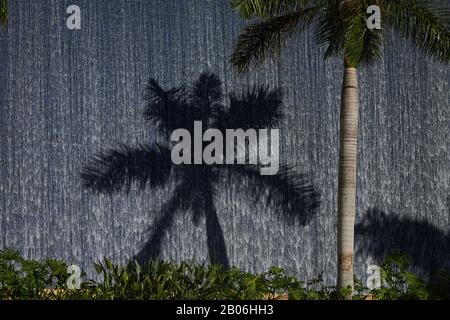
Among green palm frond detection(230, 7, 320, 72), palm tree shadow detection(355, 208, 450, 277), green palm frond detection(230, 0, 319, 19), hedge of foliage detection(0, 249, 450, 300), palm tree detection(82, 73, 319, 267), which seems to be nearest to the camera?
hedge of foliage detection(0, 249, 450, 300)

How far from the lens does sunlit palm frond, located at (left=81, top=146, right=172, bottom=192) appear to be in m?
17.1

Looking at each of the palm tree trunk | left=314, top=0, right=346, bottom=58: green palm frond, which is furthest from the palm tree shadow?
left=314, top=0, right=346, bottom=58: green palm frond

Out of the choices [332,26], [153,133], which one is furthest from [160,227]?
[332,26]

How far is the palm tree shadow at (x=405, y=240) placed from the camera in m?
17.5

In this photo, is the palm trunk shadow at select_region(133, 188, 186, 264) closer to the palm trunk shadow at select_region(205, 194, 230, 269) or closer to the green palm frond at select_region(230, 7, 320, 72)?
the palm trunk shadow at select_region(205, 194, 230, 269)

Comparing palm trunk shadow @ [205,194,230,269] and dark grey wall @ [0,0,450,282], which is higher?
dark grey wall @ [0,0,450,282]

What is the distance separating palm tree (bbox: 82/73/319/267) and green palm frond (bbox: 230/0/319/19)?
493 cm

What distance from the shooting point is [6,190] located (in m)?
17.0

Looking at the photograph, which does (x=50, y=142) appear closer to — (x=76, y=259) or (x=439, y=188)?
(x=76, y=259)

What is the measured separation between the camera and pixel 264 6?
12.0m

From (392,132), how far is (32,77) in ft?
28.2

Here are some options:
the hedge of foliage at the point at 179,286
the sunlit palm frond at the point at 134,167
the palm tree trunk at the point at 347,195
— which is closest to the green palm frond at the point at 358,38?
the palm tree trunk at the point at 347,195

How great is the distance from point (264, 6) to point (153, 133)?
612cm

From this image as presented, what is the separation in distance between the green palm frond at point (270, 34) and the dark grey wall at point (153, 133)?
4266 millimetres
